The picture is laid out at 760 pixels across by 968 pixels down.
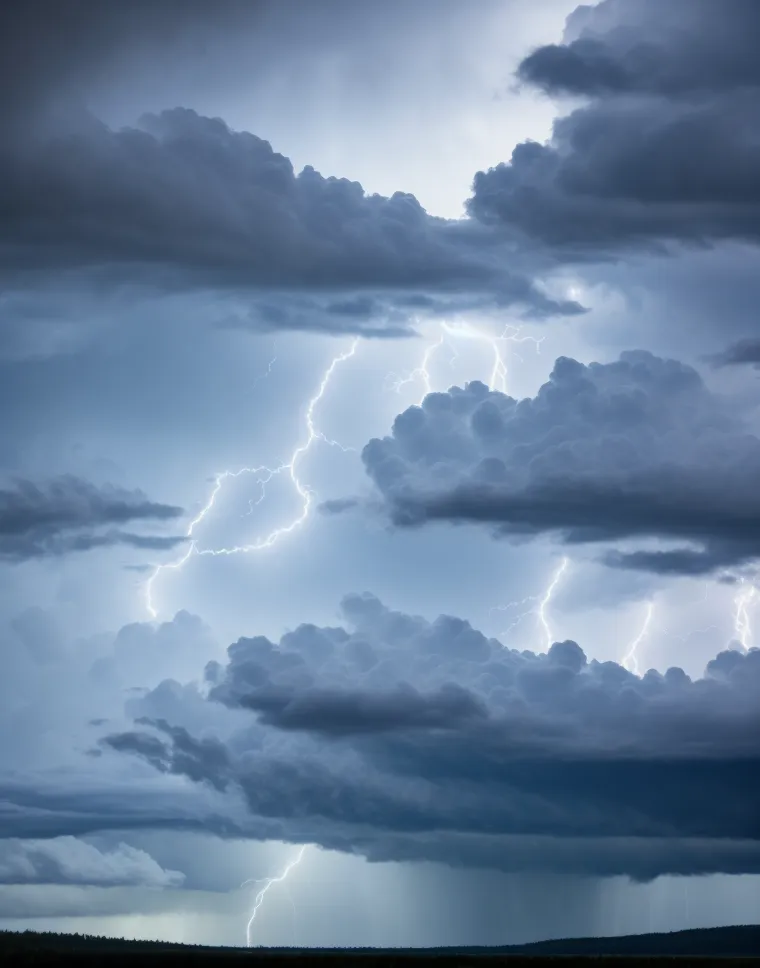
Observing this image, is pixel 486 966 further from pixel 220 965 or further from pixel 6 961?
pixel 6 961

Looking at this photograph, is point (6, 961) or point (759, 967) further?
point (6, 961)

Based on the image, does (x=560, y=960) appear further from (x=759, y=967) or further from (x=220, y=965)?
(x=220, y=965)

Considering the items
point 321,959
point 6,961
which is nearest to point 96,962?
point 6,961

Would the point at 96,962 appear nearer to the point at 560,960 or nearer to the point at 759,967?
the point at 560,960

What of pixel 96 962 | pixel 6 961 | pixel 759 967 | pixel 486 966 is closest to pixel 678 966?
pixel 759 967

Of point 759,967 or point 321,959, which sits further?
point 321,959

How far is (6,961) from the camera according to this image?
651 ft

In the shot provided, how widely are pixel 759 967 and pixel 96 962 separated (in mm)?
76674

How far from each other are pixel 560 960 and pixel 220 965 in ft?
136

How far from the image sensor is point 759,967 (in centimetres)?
18412

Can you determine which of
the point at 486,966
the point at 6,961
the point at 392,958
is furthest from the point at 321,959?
the point at 6,961

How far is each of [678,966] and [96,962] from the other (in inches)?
2721

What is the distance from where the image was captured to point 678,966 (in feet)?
637

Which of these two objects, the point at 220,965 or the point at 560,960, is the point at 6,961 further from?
the point at 560,960
